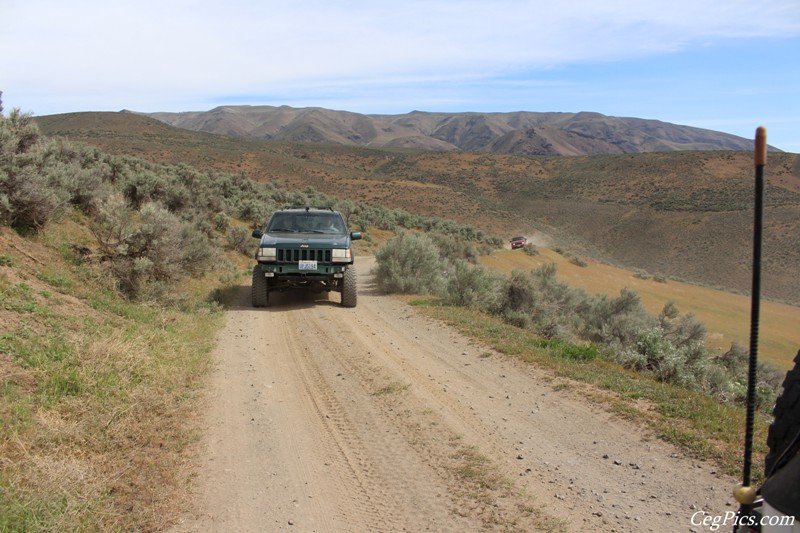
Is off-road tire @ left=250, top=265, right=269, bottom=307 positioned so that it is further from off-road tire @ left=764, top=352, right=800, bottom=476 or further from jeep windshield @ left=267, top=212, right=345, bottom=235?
off-road tire @ left=764, top=352, right=800, bottom=476

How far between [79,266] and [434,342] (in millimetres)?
5814

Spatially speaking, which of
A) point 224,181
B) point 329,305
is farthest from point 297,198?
point 329,305

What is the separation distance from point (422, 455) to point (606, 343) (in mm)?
10961

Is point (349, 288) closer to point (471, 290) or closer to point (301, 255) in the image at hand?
point (301, 255)

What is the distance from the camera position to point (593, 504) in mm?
4062

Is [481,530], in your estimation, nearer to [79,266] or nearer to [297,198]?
[79,266]

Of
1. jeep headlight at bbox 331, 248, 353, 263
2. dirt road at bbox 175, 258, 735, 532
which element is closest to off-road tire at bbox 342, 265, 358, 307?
jeep headlight at bbox 331, 248, 353, 263

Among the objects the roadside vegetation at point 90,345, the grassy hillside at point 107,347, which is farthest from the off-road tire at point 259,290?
the grassy hillside at point 107,347

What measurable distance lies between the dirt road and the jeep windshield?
14.9 feet

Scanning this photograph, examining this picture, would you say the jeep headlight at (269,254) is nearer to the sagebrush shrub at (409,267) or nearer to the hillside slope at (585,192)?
the sagebrush shrub at (409,267)

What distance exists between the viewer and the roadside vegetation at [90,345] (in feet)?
12.3

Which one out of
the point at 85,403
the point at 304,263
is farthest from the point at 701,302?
the point at 85,403

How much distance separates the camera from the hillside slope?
178 feet

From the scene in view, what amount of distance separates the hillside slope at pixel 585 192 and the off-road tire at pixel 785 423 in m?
48.2
